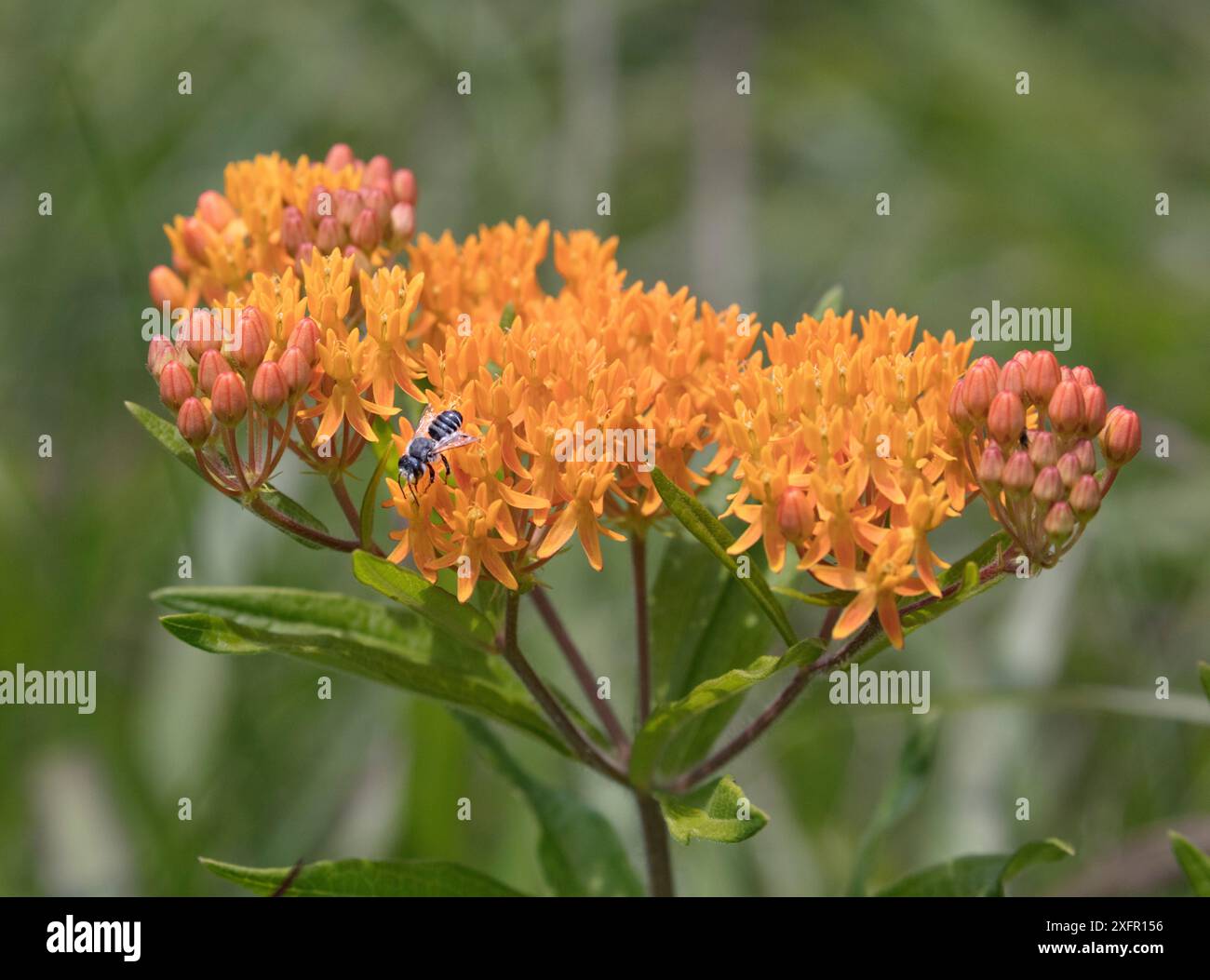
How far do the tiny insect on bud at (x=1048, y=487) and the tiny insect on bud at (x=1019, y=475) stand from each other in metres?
0.02

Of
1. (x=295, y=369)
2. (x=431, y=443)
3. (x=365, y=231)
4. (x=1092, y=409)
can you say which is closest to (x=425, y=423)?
(x=431, y=443)

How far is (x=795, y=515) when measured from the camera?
8.69 ft

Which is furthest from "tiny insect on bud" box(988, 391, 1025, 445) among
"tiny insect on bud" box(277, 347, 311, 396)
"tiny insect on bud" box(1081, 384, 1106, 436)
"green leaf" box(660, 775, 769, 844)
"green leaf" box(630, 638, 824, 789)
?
"tiny insect on bud" box(277, 347, 311, 396)

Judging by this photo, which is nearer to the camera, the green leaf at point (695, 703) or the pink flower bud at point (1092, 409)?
the green leaf at point (695, 703)

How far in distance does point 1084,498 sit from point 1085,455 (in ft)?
0.37

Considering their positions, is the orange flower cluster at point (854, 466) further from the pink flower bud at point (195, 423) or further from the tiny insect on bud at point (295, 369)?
the pink flower bud at point (195, 423)

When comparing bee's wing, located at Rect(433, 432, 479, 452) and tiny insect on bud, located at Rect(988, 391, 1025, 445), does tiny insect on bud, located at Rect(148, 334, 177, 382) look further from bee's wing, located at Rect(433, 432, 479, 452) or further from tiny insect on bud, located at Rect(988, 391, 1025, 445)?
tiny insect on bud, located at Rect(988, 391, 1025, 445)

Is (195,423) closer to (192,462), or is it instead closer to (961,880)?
(192,462)

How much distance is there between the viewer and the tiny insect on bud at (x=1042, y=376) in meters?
2.72

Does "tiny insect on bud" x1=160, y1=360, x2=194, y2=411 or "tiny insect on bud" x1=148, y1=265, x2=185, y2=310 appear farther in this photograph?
"tiny insect on bud" x1=148, y1=265, x2=185, y2=310

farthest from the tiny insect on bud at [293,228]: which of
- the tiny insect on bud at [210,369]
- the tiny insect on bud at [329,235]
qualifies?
the tiny insect on bud at [210,369]

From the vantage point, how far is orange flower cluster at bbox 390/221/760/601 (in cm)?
271

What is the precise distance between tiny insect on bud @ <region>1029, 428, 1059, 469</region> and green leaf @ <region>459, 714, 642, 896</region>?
1556mm
